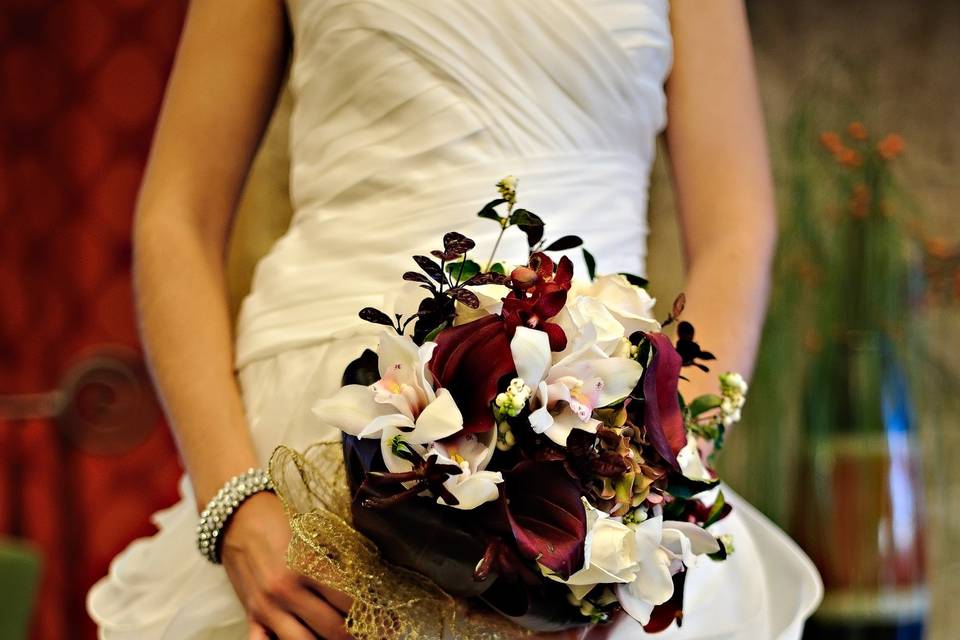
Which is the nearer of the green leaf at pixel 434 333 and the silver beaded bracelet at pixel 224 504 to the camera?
the green leaf at pixel 434 333

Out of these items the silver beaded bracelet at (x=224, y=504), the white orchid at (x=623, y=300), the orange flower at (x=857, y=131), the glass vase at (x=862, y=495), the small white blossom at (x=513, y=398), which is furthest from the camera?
the orange flower at (x=857, y=131)

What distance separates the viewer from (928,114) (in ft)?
8.89

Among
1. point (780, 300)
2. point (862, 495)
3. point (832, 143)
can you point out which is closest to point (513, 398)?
point (862, 495)

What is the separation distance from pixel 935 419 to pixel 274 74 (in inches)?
83.7

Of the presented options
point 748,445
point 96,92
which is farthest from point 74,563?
point 748,445

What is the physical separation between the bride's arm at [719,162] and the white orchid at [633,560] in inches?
15.5

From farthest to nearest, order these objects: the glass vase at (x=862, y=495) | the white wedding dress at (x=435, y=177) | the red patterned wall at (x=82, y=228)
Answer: the red patterned wall at (x=82, y=228) → the glass vase at (x=862, y=495) → the white wedding dress at (x=435, y=177)

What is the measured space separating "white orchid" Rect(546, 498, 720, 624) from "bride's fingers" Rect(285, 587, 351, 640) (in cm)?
20

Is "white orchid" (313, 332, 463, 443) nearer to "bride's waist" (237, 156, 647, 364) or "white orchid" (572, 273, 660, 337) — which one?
"white orchid" (572, 273, 660, 337)

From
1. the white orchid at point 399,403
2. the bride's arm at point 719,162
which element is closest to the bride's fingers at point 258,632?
the white orchid at point 399,403

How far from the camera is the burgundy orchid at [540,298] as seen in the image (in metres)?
0.67

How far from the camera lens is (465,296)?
2.22 feet

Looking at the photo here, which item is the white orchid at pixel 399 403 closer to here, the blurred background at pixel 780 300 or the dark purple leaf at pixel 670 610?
the dark purple leaf at pixel 670 610

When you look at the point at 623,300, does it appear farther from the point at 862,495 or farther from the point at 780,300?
the point at 780,300
